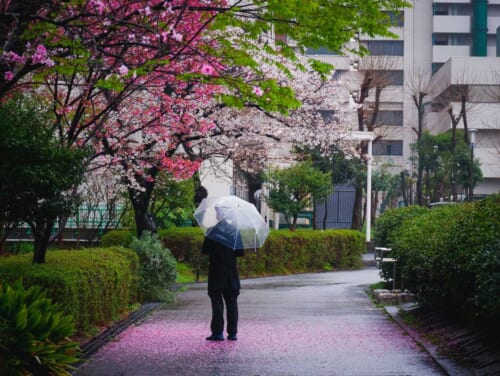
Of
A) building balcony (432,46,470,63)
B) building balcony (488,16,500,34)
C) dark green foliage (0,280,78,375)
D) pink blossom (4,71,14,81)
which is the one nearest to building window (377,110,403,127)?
building balcony (432,46,470,63)

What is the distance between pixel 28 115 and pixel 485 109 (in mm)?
55582

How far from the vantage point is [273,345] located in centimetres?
1248

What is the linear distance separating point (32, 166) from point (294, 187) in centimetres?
2465

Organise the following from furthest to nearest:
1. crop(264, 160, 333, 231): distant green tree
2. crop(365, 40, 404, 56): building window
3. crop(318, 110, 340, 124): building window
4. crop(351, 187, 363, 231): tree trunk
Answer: crop(365, 40, 404, 56): building window < crop(351, 187, 363, 231): tree trunk < crop(264, 160, 333, 231): distant green tree < crop(318, 110, 340, 124): building window

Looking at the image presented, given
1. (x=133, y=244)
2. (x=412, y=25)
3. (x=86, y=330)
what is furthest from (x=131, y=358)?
(x=412, y=25)

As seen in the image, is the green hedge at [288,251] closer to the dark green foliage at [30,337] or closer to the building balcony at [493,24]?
the dark green foliage at [30,337]

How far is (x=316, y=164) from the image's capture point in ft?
144

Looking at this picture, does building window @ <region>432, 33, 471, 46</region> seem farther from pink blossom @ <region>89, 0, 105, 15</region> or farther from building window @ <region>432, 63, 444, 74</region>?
pink blossom @ <region>89, 0, 105, 15</region>

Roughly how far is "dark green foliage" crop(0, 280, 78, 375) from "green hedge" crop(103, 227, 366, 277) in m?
16.7

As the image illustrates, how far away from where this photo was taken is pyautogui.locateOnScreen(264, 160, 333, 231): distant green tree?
116 ft

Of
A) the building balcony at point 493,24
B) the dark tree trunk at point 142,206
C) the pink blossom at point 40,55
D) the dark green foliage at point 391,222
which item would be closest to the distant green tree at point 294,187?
the dark green foliage at point 391,222

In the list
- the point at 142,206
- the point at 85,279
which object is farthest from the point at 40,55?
the point at 142,206

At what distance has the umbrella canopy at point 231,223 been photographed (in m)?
13.1

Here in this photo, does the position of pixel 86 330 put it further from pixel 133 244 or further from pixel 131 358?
pixel 133 244
